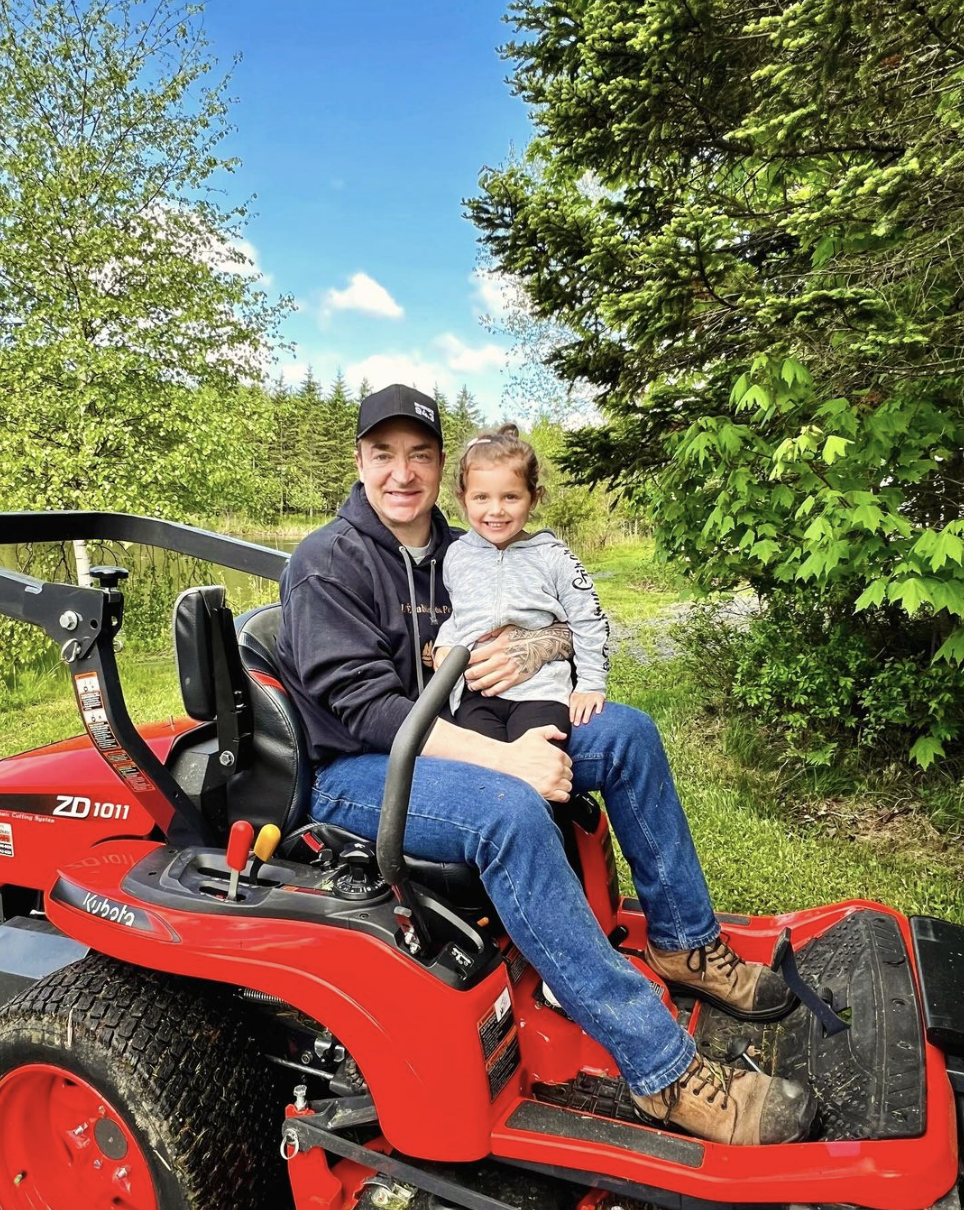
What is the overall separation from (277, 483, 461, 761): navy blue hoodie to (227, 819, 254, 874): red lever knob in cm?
29

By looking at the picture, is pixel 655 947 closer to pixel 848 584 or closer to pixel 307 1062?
pixel 307 1062

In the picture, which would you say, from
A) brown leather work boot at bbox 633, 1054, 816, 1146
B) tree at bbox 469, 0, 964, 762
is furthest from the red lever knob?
tree at bbox 469, 0, 964, 762

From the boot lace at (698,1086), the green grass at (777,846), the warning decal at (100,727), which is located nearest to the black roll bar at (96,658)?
the warning decal at (100,727)

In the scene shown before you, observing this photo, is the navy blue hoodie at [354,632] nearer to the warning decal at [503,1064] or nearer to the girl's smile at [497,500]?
the girl's smile at [497,500]

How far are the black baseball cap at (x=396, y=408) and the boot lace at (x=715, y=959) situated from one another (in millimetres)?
1437

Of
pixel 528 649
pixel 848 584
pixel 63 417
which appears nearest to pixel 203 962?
pixel 528 649

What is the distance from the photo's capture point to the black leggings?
2037mm

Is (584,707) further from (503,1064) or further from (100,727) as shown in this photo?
(100,727)

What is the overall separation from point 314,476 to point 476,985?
41559 mm

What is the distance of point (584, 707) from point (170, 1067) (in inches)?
46.3

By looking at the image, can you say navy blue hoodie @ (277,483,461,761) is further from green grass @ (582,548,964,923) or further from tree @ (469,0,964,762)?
green grass @ (582,548,964,923)

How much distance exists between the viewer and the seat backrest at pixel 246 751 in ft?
5.91

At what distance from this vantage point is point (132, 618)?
9836mm

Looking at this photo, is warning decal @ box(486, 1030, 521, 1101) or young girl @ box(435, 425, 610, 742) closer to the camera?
warning decal @ box(486, 1030, 521, 1101)
